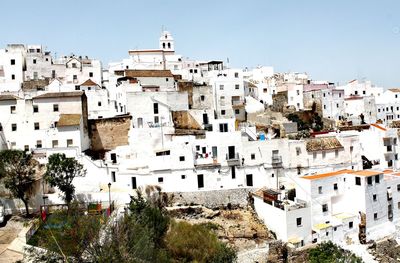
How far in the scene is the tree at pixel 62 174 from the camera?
1134 inches

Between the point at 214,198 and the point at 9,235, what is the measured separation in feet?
46.3

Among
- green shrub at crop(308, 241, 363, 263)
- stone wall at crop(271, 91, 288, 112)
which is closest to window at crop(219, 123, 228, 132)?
green shrub at crop(308, 241, 363, 263)

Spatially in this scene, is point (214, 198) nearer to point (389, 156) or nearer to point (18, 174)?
point (18, 174)

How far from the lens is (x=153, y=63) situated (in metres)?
62.0

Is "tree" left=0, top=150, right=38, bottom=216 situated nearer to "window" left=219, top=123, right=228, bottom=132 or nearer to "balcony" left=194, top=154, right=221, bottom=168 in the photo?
"balcony" left=194, top=154, right=221, bottom=168

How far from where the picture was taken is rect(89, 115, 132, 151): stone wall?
3753 centimetres

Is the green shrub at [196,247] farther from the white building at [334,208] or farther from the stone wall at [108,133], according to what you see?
the stone wall at [108,133]

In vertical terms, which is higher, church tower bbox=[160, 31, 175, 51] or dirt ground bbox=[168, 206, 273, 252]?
church tower bbox=[160, 31, 175, 51]

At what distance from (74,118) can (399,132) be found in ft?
99.7

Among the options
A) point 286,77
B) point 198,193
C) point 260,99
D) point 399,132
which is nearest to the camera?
point 198,193

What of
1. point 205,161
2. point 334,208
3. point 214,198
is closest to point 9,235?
point 214,198

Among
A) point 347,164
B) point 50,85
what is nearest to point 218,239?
point 347,164

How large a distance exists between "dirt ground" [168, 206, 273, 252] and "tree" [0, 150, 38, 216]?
9739mm

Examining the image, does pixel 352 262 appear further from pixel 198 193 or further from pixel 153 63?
pixel 153 63
